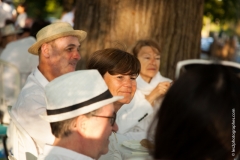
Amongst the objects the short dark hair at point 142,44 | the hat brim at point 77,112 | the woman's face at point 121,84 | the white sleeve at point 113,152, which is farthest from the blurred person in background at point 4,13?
the hat brim at point 77,112

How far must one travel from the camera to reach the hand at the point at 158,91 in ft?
18.1

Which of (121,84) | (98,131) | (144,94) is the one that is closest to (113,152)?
(121,84)

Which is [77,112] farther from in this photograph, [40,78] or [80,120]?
[40,78]

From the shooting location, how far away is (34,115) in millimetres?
4066

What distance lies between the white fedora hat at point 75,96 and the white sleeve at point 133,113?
2.18 m

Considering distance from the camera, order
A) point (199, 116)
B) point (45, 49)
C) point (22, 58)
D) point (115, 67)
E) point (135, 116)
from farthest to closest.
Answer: point (22, 58), point (135, 116), point (45, 49), point (115, 67), point (199, 116)

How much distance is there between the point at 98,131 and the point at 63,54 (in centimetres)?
189

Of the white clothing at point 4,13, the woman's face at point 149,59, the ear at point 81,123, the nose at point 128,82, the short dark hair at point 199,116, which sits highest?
the short dark hair at point 199,116

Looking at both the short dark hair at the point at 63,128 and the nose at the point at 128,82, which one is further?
the nose at the point at 128,82

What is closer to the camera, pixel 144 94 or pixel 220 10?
pixel 144 94

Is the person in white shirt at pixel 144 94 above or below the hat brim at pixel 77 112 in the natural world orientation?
below

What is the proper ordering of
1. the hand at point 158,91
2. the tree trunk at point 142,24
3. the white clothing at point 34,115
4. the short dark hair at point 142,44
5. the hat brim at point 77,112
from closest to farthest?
the hat brim at point 77,112 → the white clothing at point 34,115 → the hand at point 158,91 → the short dark hair at point 142,44 → the tree trunk at point 142,24

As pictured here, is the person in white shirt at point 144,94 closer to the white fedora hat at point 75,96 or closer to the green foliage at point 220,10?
the white fedora hat at point 75,96

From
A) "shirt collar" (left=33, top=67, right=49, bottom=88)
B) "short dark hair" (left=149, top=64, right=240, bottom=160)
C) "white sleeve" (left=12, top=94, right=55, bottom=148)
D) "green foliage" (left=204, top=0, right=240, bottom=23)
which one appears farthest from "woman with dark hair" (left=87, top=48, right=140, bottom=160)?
"green foliage" (left=204, top=0, right=240, bottom=23)
